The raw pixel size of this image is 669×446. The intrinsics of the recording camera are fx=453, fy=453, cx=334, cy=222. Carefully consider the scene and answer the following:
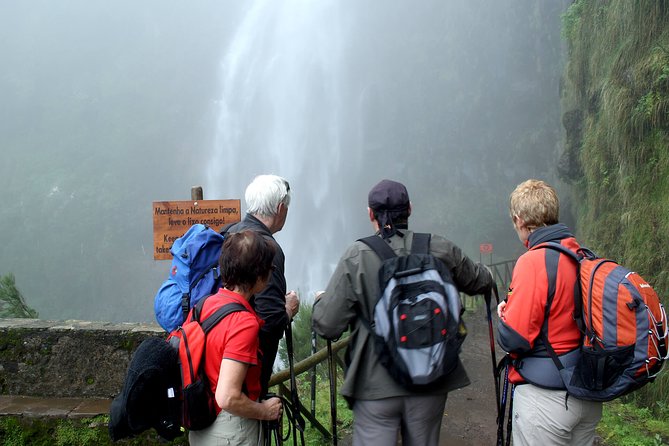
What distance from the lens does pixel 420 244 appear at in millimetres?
1696

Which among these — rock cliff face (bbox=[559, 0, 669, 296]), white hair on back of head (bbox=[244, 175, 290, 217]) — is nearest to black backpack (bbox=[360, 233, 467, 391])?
white hair on back of head (bbox=[244, 175, 290, 217])

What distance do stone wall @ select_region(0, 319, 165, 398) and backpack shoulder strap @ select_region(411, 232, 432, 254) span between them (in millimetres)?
1965

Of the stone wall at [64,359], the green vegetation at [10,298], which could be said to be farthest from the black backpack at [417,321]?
the green vegetation at [10,298]

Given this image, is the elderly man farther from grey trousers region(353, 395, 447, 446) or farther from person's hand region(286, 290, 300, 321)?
grey trousers region(353, 395, 447, 446)

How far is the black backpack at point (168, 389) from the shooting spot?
4.84 feet

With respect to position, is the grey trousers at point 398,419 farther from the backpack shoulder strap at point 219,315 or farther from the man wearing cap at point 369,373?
the backpack shoulder strap at point 219,315

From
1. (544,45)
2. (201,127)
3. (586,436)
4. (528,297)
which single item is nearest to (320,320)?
(528,297)

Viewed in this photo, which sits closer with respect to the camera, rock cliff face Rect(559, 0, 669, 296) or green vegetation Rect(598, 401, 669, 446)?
green vegetation Rect(598, 401, 669, 446)

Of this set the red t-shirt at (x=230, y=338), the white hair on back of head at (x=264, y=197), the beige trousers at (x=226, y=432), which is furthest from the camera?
the white hair on back of head at (x=264, y=197)

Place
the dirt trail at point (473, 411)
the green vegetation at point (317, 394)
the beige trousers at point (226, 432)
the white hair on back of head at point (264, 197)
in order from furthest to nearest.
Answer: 1. the dirt trail at point (473, 411)
2. the green vegetation at point (317, 394)
3. the white hair on back of head at point (264, 197)
4. the beige trousers at point (226, 432)

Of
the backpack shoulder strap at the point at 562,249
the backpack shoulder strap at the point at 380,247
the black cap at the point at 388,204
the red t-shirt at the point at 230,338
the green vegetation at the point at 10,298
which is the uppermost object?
the black cap at the point at 388,204

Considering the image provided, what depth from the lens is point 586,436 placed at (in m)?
1.72

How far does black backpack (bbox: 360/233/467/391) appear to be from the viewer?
1.53 m

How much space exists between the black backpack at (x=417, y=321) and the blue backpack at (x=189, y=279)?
0.73 m
